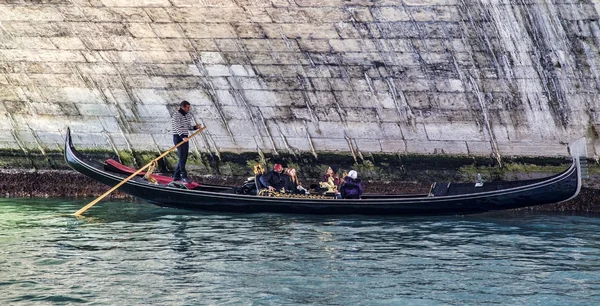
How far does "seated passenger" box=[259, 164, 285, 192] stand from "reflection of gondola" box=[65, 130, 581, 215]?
248mm

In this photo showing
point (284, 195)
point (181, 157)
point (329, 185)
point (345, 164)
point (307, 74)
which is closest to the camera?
point (284, 195)

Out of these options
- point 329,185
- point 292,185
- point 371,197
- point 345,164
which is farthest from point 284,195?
point 345,164

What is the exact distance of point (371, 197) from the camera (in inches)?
563

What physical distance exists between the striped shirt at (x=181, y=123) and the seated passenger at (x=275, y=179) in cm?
155

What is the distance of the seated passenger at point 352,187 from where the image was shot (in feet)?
45.9

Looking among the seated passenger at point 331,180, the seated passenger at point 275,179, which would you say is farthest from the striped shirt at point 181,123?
the seated passenger at point 331,180

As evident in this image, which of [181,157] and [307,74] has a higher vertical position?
[307,74]

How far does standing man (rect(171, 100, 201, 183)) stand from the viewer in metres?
15.3

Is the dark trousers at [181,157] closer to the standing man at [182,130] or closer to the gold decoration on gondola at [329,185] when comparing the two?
the standing man at [182,130]

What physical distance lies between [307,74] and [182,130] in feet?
6.45

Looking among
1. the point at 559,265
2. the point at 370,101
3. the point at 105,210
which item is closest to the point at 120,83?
the point at 105,210

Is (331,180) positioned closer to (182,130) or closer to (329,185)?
(329,185)

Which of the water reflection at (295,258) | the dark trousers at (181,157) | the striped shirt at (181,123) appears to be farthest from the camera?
the striped shirt at (181,123)

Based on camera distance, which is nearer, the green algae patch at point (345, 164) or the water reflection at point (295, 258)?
the water reflection at point (295, 258)
